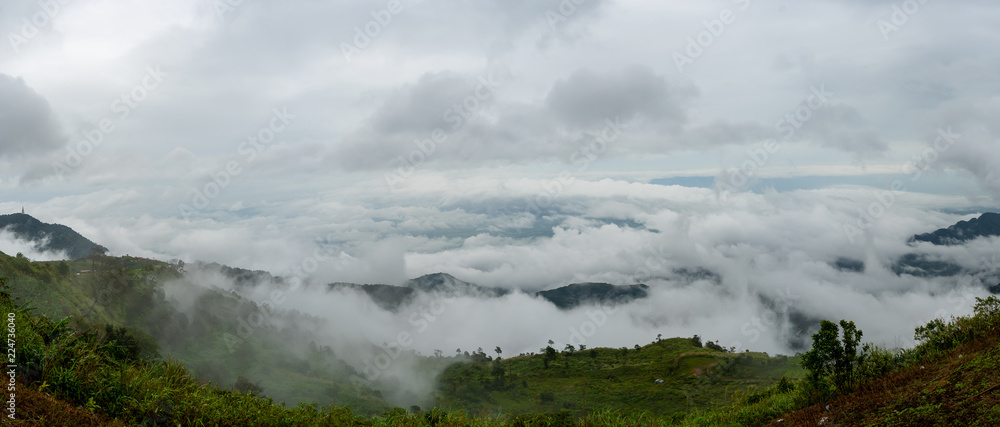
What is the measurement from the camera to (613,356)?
17125cm

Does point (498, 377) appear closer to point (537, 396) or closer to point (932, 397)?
point (537, 396)

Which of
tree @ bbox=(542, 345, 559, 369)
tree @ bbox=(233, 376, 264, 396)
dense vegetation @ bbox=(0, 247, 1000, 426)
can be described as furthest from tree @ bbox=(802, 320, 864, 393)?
Answer: tree @ bbox=(542, 345, 559, 369)

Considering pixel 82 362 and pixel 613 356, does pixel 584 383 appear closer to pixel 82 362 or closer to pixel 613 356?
pixel 613 356

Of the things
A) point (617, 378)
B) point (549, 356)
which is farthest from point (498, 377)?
point (617, 378)

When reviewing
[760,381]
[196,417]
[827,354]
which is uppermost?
[827,354]

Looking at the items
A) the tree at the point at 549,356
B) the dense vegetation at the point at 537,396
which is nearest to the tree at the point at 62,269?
the dense vegetation at the point at 537,396

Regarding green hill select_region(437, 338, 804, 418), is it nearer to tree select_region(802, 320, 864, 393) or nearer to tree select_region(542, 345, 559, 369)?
tree select_region(542, 345, 559, 369)

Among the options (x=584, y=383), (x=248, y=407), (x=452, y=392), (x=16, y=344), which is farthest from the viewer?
(x=452, y=392)

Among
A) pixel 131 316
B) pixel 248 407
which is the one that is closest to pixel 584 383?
pixel 131 316

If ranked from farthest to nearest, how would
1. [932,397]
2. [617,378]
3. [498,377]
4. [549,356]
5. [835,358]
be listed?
[549,356], [498,377], [617,378], [835,358], [932,397]

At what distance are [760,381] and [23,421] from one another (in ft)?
429

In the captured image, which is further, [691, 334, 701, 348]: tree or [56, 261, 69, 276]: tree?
[691, 334, 701, 348]: tree

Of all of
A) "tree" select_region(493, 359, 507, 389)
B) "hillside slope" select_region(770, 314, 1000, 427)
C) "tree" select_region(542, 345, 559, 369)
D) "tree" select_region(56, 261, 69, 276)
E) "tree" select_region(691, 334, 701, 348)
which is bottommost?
"tree" select_region(493, 359, 507, 389)

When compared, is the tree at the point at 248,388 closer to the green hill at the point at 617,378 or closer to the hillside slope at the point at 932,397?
the hillside slope at the point at 932,397
